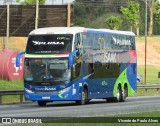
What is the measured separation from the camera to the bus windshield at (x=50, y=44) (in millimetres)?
34406

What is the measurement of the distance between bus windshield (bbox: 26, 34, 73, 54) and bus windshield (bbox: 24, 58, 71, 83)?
1.38ft

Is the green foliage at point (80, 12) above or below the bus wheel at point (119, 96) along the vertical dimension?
below

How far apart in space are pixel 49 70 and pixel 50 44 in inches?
48.2

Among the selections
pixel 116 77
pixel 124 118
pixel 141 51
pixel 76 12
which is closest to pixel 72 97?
pixel 116 77

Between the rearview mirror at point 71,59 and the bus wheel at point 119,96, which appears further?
the bus wheel at point 119,96

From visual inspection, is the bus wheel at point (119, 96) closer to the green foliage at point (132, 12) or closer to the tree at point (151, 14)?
the green foliage at point (132, 12)

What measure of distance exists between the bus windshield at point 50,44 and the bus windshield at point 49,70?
0.42 m

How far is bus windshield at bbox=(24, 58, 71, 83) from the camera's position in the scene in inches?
1357

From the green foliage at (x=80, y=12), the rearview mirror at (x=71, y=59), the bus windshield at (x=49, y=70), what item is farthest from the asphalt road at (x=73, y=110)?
the green foliage at (x=80, y=12)

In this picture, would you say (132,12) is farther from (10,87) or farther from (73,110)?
(73,110)

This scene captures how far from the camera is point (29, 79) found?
3503cm

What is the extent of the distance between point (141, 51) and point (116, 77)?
67.7m

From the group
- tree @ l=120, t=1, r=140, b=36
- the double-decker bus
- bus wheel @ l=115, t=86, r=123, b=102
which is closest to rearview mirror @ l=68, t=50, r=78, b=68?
the double-decker bus

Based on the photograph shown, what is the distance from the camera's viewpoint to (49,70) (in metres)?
34.5
